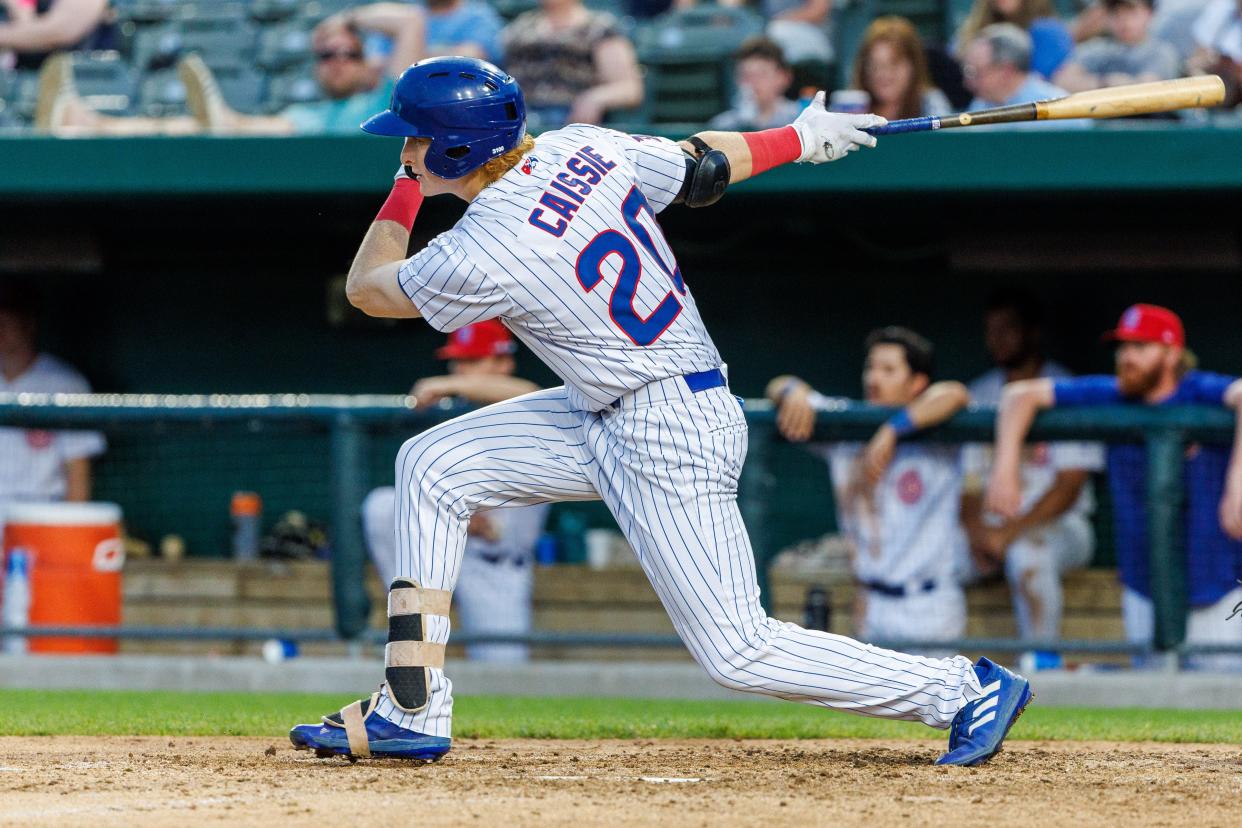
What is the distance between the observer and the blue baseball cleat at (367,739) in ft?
12.7

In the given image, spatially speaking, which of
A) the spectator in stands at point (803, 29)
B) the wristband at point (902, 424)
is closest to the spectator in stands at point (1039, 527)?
the wristband at point (902, 424)

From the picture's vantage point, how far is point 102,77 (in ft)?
29.9

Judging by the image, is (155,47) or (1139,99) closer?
(1139,99)

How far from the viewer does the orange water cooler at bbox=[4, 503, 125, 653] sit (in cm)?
657

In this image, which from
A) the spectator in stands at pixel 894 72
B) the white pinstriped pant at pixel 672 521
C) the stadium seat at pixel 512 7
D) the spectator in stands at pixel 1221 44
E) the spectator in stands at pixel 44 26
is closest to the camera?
the white pinstriped pant at pixel 672 521

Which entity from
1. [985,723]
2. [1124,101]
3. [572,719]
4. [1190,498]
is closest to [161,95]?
[572,719]

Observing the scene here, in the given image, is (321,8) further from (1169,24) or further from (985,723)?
(985,723)

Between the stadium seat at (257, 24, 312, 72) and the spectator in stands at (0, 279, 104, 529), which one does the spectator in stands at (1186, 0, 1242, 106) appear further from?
the spectator in stands at (0, 279, 104, 529)

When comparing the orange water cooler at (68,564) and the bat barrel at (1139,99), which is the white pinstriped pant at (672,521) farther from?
the orange water cooler at (68,564)

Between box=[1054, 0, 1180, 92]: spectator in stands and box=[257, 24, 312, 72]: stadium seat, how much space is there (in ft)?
12.7

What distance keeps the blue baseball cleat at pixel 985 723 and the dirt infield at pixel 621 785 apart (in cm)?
5

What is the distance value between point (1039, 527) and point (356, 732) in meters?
3.06

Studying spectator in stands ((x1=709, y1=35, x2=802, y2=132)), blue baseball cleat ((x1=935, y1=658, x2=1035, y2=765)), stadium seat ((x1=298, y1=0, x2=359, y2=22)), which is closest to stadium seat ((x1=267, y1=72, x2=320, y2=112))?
stadium seat ((x1=298, y1=0, x2=359, y2=22))

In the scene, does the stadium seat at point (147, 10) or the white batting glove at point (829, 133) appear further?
the stadium seat at point (147, 10)
